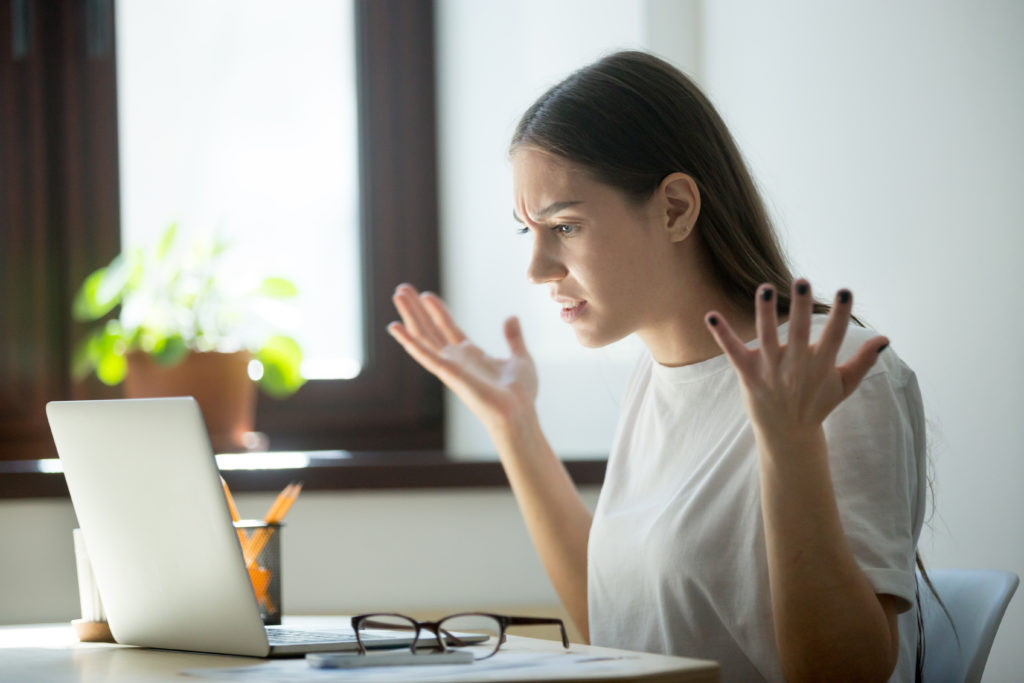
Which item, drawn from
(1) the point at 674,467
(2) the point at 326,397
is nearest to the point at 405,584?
(2) the point at 326,397

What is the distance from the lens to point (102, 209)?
2.38 metres

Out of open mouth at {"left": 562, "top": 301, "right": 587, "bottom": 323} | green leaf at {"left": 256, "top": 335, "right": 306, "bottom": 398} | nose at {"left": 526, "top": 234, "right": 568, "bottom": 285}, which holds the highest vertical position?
nose at {"left": 526, "top": 234, "right": 568, "bottom": 285}

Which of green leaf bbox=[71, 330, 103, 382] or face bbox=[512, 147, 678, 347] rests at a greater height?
face bbox=[512, 147, 678, 347]

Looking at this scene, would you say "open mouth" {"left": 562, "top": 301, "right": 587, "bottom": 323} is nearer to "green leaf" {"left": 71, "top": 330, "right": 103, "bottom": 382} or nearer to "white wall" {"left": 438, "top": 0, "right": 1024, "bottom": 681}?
"white wall" {"left": 438, "top": 0, "right": 1024, "bottom": 681}

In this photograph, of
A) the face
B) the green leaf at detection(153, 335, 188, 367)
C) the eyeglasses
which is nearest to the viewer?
the eyeglasses

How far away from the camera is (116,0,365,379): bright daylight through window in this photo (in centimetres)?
242

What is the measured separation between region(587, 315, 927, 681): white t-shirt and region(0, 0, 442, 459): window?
103 cm

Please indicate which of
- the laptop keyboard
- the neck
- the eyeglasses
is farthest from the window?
the eyeglasses

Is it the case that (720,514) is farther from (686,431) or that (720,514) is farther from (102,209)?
(102,209)

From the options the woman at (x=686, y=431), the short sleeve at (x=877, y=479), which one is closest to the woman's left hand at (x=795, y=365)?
the woman at (x=686, y=431)

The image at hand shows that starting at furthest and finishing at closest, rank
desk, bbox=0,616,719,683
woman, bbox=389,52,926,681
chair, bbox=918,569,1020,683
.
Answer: chair, bbox=918,569,1020,683
woman, bbox=389,52,926,681
desk, bbox=0,616,719,683

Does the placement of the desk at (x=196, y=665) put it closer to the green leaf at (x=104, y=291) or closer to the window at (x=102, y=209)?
the green leaf at (x=104, y=291)

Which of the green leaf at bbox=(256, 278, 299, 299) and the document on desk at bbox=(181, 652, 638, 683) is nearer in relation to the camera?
the document on desk at bbox=(181, 652, 638, 683)

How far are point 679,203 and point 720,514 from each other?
353mm
